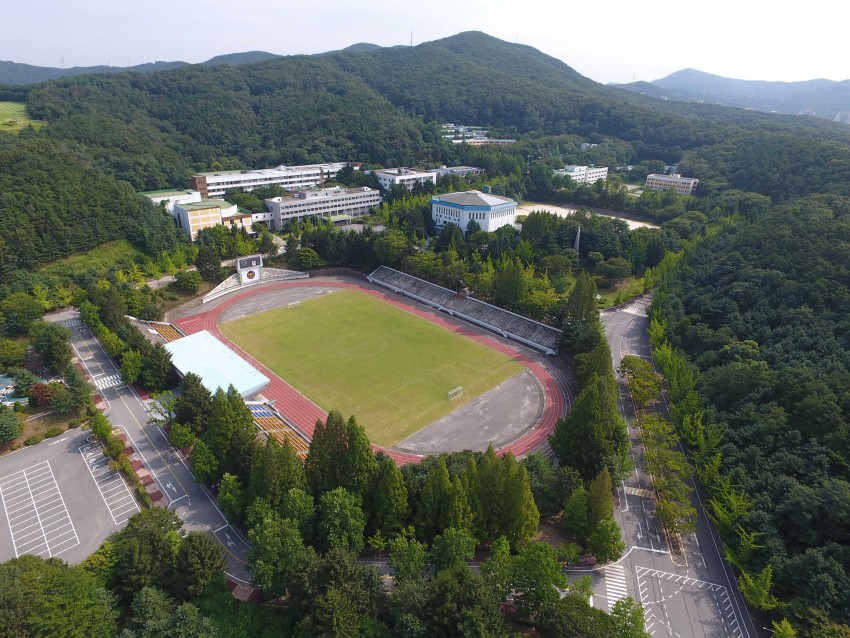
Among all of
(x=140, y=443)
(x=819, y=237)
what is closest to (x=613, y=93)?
(x=819, y=237)

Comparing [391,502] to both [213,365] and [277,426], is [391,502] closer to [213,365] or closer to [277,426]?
[277,426]

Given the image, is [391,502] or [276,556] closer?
[276,556]

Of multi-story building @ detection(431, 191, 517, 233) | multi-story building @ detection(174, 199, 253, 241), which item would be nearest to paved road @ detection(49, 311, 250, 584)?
multi-story building @ detection(174, 199, 253, 241)

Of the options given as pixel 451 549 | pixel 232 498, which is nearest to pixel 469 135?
pixel 232 498

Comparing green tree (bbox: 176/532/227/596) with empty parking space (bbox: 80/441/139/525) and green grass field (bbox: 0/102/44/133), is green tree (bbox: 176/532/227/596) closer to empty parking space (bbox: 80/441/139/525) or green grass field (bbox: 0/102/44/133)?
empty parking space (bbox: 80/441/139/525)

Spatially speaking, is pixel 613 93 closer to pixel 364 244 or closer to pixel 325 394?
pixel 364 244

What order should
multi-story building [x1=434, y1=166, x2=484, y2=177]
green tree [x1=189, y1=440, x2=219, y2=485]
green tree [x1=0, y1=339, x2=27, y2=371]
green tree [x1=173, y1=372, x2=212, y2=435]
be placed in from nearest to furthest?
green tree [x1=189, y1=440, x2=219, y2=485] → green tree [x1=173, y1=372, x2=212, y2=435] → green tree [x1=0, y1=339, x2=27, y2=371] → multi-story building [x1=434, y1=166, x2=484, y2=177]

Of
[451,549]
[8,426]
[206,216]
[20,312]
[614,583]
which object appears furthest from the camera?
[206,216]
